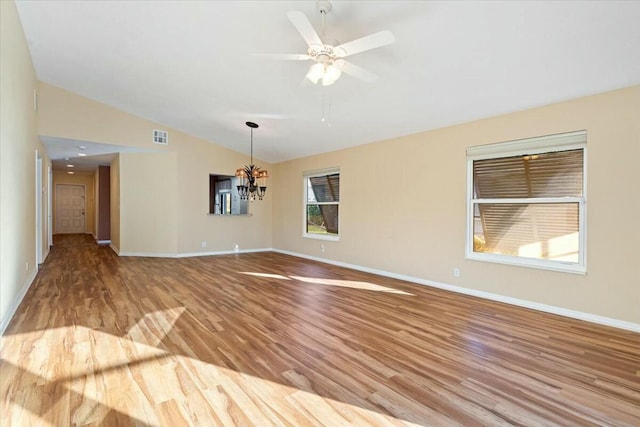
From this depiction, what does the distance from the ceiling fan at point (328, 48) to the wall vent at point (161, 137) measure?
499 centimetres

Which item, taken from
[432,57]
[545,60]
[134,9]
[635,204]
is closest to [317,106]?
[432,57]

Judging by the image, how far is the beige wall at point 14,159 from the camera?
2.72m

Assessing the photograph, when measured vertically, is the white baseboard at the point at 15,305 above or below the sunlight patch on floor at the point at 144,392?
above

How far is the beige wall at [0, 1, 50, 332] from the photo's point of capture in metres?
2.72

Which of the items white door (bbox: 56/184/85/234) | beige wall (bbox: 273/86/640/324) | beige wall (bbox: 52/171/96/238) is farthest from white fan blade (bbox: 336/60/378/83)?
white door (bbox: 56/184/85/234)

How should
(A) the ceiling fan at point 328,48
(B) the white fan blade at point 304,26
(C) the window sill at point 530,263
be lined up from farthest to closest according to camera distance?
1. (C) the window sill at point 530,263
2. (A) the ceiling fan at point 328,48
3. (B) the white fan blade at point 304,26

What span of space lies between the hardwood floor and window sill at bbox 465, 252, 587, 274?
0.54 metres

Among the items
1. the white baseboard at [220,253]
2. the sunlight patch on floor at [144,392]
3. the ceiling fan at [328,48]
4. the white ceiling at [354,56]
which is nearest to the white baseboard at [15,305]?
the sunlight patch on floor at [144,392]

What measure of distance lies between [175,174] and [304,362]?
19.4 feet

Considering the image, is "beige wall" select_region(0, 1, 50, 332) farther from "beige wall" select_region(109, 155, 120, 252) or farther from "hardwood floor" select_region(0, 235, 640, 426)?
"beige wall" select_region(109, 155, 120, 252)

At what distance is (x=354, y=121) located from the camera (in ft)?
16.0

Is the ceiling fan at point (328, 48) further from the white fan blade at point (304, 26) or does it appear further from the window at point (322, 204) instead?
the window at point (322, 204)

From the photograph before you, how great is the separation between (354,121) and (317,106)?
0.67m

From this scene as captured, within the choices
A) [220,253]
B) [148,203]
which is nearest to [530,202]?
[220,253]
